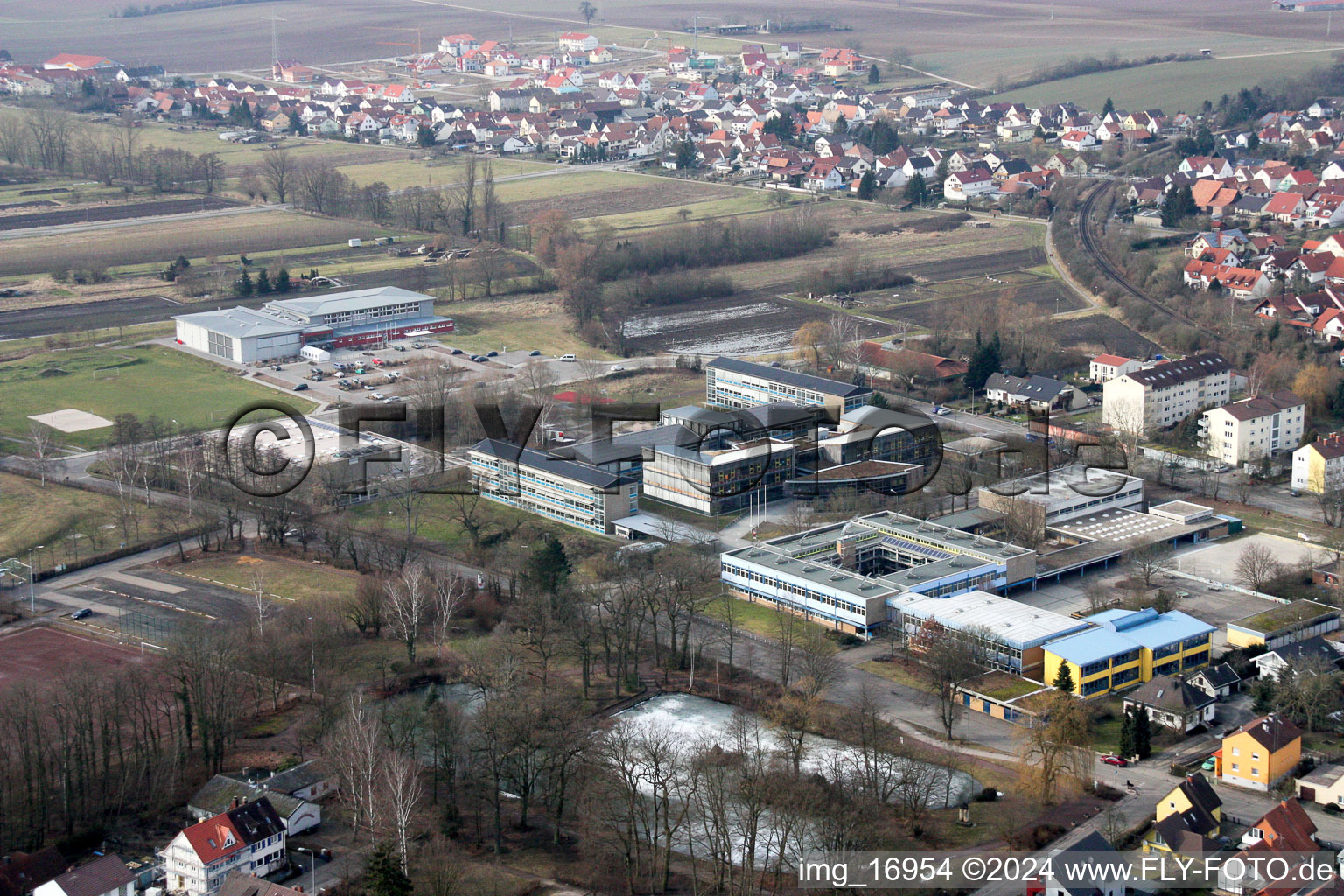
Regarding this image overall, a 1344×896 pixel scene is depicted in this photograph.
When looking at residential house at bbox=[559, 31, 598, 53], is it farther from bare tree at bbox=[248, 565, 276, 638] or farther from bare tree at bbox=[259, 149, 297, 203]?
bare tree at bbox=[248, 565, 276, 638]

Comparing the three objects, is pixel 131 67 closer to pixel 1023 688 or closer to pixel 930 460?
pixel 930 460

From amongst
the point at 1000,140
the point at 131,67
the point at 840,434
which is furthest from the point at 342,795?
the point at 131,67

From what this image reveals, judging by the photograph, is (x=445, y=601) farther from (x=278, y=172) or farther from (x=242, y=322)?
(x=278, y=172)

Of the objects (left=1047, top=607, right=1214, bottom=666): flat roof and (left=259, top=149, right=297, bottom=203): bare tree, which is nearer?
(left=1047, top=607, right=1214, bottom=666): flat roof

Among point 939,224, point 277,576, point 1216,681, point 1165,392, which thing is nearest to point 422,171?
point 939,224

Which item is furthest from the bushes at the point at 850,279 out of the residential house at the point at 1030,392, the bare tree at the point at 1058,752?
the bare tree at the point at 1058,752

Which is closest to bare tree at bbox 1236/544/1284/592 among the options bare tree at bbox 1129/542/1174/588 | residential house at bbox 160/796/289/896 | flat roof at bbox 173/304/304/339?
bare tree at bbox 1129/542/1174/588
